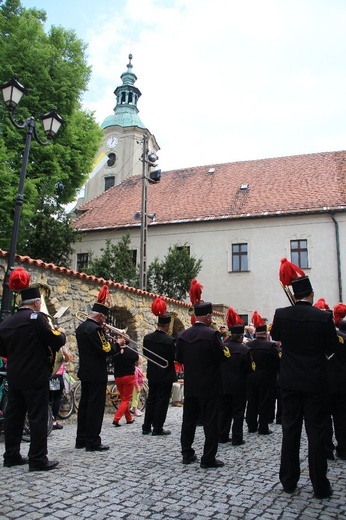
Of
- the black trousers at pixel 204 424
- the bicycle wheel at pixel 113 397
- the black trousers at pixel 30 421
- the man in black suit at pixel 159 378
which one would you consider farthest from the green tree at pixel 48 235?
the black trousers at pixel 204 424

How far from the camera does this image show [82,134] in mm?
20594

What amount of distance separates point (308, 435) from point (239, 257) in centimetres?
1972

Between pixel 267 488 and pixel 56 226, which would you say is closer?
pixel 267 488

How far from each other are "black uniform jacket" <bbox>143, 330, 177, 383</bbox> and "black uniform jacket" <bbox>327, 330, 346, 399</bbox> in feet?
9.00

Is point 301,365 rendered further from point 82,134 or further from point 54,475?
point 82,134

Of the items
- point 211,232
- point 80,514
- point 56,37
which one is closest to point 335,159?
point 211,232

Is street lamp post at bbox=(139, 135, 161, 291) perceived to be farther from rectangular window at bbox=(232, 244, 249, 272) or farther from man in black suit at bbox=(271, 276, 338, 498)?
man in black suit at bbox=(271, 276, 338, 498)

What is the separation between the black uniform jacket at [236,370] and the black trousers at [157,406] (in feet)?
3.57

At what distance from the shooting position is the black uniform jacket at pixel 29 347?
4992mm

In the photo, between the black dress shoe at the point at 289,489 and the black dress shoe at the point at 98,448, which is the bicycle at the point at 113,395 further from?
the black dress shoe at the point at 289,489

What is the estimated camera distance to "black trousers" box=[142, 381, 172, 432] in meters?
7.39

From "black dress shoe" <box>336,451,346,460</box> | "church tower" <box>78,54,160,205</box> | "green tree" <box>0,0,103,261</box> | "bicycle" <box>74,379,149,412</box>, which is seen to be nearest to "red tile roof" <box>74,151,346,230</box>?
"green tree" <box>0,0,103,261</box>

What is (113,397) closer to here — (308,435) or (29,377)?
(29,377)

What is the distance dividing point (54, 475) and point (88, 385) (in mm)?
1589
